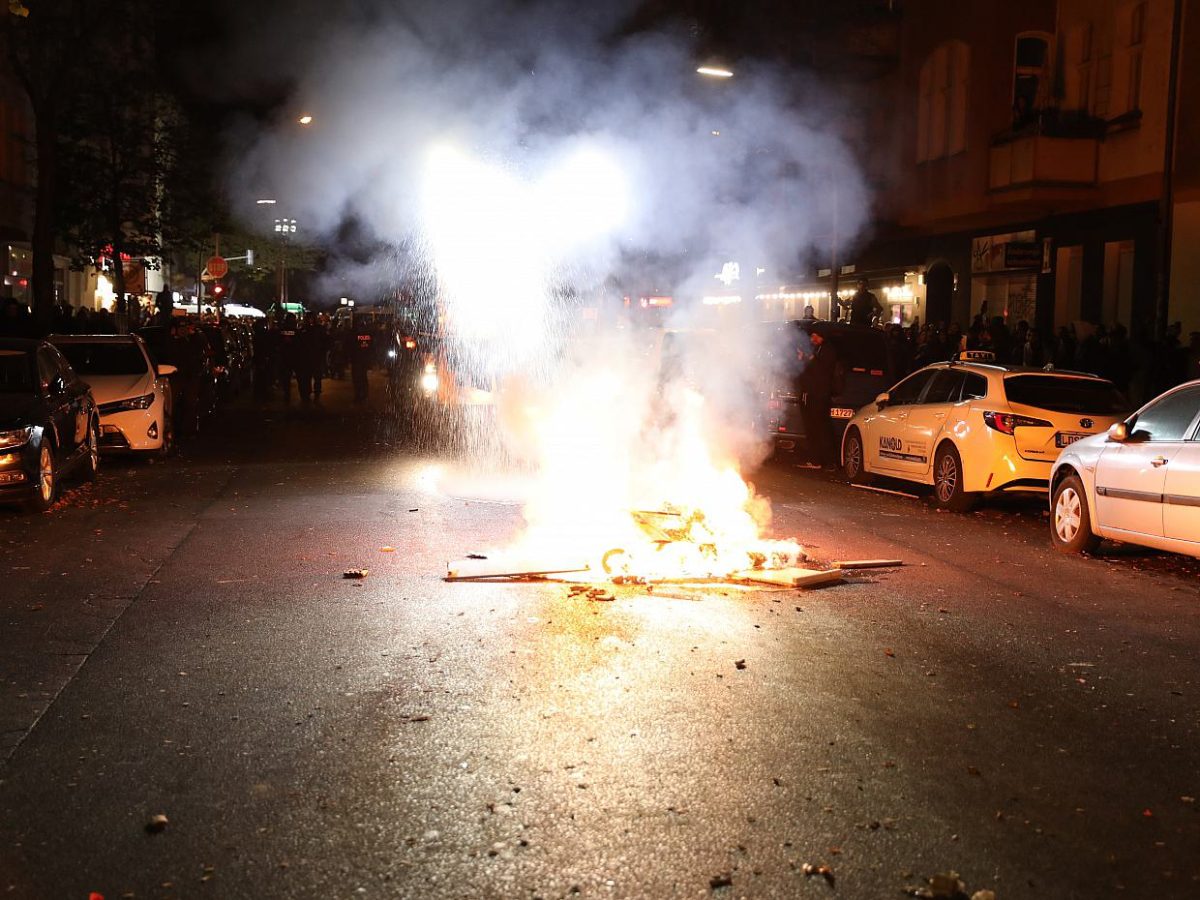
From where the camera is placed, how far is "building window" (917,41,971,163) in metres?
26.0

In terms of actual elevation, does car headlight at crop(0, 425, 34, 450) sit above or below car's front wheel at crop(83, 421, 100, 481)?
above

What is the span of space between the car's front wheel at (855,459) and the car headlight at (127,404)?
8.75 meters

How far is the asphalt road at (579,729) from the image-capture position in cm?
398

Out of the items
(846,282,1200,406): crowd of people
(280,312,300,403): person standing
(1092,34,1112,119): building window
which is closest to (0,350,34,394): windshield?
(846,282,1200,406): crowd of people

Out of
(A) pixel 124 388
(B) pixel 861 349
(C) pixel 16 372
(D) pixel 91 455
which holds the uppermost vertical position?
(B) pixel 861 349

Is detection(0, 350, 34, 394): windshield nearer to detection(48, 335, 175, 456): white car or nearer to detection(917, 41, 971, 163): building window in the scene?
detection(48, 335, 175, 456): white car

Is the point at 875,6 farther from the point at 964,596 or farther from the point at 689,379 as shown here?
the point at 964,596

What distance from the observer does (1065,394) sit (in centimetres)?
1263

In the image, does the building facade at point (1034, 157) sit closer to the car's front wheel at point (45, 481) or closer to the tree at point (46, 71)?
the car's front wheel at point (45, 481)

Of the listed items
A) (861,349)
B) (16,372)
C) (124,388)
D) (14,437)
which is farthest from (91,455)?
(861,349)

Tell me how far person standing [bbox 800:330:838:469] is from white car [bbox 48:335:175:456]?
27.8 ft

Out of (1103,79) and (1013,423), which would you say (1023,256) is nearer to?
(1103,79)

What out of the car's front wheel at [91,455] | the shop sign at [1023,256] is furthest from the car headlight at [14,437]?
the shop sign at [1023,256]

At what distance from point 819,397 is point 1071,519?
6777 mm
